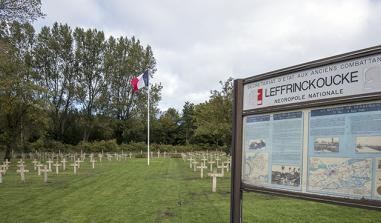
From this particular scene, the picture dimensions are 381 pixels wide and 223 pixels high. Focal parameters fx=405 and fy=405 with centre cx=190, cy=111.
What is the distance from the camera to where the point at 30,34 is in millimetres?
59969

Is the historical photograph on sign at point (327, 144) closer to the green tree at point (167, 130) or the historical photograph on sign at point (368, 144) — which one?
the historical photograph on sign at point (368, 144)

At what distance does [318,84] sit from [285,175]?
1112 mm

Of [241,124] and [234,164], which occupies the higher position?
[241,124]

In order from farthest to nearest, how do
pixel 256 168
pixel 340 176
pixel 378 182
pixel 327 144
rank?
1. pixel 256 168
2. pixel 327 144
3. pixel 340 176
4. pixel 378 182

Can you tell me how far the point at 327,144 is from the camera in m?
4.26

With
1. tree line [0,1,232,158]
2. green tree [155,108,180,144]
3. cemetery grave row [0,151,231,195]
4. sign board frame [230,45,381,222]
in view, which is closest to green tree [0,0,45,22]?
cemetery grave row [0,151,231,195]

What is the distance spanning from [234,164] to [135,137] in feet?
216

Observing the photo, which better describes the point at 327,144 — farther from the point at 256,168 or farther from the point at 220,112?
the point at 220,112

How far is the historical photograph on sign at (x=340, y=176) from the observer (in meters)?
3.93

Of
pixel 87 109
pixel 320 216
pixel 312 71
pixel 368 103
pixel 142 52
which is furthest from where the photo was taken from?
pixel 142 52

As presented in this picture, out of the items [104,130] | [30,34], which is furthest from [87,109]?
[30,34]

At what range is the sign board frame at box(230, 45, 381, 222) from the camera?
3971mm

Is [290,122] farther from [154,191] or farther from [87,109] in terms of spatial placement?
[87,109]

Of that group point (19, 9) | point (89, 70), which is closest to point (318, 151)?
point (19, 9)
